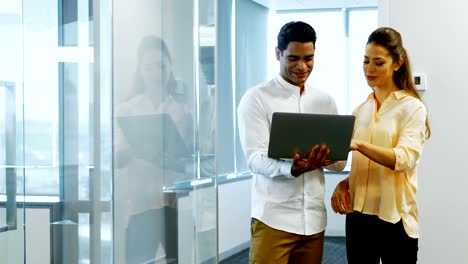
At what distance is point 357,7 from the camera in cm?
628

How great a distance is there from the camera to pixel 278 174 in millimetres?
1784

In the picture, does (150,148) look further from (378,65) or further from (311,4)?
(311,4)

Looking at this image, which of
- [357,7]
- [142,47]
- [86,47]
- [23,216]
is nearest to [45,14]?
[86,47]

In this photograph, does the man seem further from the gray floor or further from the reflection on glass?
the gray floor

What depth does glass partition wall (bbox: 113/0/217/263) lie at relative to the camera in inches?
79.1

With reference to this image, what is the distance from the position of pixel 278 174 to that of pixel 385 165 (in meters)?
0.31

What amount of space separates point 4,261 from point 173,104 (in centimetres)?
92

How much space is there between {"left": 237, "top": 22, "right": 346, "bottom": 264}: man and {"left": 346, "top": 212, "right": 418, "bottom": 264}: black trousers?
0.10 metres

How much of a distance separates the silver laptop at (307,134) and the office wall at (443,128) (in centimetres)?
144

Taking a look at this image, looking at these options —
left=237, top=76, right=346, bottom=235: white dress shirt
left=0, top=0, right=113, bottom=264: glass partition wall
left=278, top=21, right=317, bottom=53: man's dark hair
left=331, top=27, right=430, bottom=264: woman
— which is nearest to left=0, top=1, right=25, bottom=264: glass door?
left=0, top=0, right=113, bottom=264: glass partition wall

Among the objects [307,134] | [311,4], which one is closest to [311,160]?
[307,134]

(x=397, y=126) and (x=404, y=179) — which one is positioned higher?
(x=397, y=126)

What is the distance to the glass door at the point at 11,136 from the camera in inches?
61.7

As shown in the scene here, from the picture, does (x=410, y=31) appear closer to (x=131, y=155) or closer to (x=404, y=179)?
(x=404, y=179)
